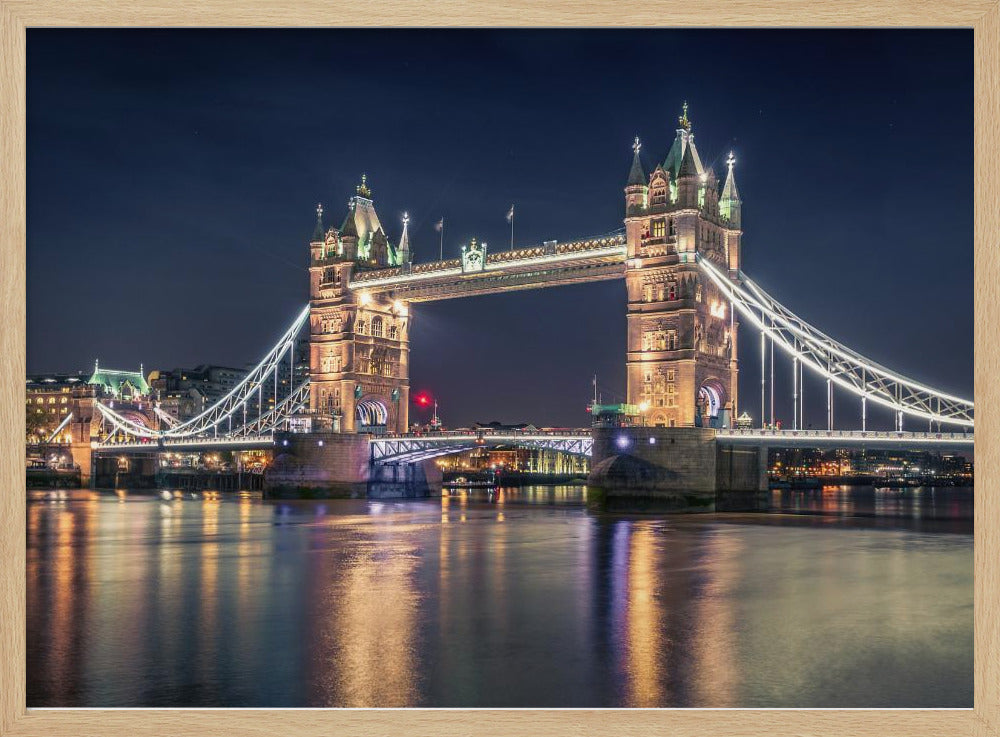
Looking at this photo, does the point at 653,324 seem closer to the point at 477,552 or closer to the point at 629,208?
the point at 629,208

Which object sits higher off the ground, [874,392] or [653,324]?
[653,324]

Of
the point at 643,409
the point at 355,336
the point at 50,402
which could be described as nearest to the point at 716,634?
the point at 643,409

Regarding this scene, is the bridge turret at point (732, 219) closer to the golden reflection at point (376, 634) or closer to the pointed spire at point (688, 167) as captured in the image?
the pointed spire at point (688, 167)

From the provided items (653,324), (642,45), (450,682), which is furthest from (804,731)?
(653,324)

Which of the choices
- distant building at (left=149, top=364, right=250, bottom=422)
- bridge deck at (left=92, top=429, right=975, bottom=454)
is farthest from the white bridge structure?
distant building at (left=149, top=364, right=250, bottom=422)

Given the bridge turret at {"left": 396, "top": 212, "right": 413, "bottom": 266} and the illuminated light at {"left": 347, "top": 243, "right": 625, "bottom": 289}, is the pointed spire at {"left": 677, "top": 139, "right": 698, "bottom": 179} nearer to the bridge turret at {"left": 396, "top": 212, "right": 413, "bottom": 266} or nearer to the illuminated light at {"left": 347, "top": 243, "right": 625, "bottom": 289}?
the illuminated light at {"left": 347, "top": 243, "right": 625, "bottom": 289}
